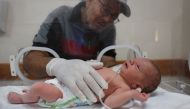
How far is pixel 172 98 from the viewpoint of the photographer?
121 centimetres

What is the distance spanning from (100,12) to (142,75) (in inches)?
20.3

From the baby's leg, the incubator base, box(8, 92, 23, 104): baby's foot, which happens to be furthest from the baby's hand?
the incubator base

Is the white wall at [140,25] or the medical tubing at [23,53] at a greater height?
the white wall at [140,25]

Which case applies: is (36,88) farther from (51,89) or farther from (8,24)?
(8,24)

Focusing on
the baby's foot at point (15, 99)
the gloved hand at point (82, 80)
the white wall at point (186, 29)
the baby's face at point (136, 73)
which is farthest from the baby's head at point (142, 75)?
the white wall at point (186, 29)

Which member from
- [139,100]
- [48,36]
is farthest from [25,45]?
[139,100]

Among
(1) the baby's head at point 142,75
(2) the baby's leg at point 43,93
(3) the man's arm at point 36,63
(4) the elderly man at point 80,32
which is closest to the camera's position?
(2) the baby's leg at point 43,93

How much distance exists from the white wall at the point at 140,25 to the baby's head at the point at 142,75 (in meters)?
0.49

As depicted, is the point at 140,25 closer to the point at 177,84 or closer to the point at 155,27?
the point at 155,27

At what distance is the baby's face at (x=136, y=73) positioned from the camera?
1.17 metres

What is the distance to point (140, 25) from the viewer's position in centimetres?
172

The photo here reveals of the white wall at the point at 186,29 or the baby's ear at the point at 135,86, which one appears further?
the white wall at the point at 186,29

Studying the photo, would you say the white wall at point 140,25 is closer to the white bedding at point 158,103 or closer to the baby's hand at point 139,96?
the white bedding at point 158,103

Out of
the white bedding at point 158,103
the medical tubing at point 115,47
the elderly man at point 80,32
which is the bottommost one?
the white bedding at point 158,103
